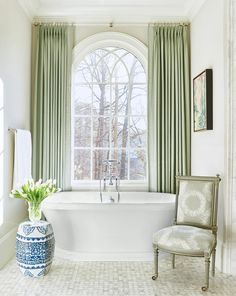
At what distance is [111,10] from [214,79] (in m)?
1.77

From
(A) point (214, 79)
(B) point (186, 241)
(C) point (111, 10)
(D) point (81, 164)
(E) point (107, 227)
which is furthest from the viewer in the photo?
(D) point (81, 164)

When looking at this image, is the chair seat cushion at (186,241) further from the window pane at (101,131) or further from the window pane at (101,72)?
the window pane at (101,72)

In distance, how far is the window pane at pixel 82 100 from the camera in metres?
4.66

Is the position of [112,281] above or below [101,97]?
below

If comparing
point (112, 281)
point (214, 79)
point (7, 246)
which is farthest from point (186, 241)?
point (7, 246)

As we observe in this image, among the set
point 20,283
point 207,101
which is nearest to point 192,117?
point 207,101

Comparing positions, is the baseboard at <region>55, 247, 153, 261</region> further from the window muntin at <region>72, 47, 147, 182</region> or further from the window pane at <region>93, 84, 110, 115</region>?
the window pane at <region>93, 84, 110, 115</region>

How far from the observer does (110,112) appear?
466 cm

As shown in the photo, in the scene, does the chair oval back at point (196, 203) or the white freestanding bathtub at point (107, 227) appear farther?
the white freestanding bathtub at point (107, 227)

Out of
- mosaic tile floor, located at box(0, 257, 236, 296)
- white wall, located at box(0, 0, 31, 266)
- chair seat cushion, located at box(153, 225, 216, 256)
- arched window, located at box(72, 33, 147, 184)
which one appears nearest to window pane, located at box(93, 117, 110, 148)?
arched window, located at box(72, 33, 147, 184)

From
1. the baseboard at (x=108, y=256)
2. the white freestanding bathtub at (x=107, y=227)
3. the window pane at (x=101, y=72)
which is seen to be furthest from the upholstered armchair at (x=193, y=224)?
the window pane at (x=101, y=72)

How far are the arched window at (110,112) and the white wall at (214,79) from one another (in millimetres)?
816

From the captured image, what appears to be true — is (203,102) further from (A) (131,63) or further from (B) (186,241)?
(B) (186,241)

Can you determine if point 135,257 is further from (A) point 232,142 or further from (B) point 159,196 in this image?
(A) point 232,142
